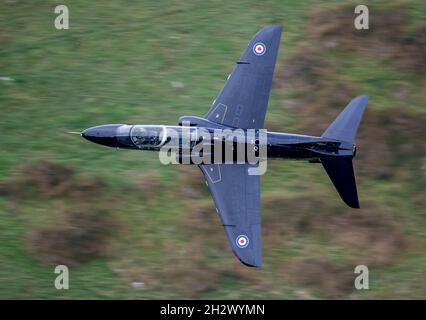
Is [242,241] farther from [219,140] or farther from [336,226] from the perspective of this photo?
[336,226]

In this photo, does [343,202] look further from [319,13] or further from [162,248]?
[319,13]

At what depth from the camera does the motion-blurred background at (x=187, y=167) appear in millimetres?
27922

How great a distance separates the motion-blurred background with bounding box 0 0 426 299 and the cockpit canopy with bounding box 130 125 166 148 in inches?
90.1

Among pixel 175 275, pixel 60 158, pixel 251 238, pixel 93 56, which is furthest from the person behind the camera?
pixel 93 56

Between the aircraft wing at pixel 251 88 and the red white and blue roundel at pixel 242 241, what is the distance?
167 inches

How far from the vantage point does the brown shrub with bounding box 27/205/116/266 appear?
2792 centimetres

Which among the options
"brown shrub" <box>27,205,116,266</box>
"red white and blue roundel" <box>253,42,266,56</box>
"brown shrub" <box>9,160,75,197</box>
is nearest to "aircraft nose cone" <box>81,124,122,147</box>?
"brown shrub" <box>9,160,75,197</box>

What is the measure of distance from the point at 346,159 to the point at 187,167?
642 centimetres

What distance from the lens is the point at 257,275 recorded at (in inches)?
1098

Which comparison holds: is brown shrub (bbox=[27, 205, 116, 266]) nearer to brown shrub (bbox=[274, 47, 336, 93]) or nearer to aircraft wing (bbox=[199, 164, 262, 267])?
aircraft wing (bbox=[199, 164, 262, 267])

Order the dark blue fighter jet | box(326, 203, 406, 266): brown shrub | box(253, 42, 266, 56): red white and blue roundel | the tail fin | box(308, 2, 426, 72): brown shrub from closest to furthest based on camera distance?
the dark blue fighter jet → the tail fin → box(253, 42, 266, 56): red white and blue roundel → box(326, 203, 406, 266): brown shrub → box(308, 2, 426, 72): brown shrub

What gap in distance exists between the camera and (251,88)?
92.1 feet

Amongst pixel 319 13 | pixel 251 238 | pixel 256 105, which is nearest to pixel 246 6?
pixel 319 13

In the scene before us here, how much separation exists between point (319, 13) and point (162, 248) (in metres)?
12.8
